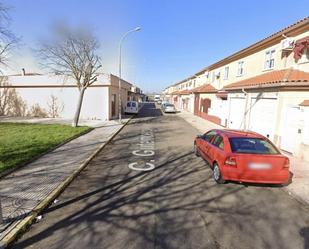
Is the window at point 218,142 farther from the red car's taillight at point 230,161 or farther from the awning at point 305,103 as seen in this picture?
the awning at point 305,103

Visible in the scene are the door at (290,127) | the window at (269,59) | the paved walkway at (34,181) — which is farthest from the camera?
the window at (269,59)

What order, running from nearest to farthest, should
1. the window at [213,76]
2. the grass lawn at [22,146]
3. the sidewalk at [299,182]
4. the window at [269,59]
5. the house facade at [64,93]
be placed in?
the sidewalk at [299,182]
the grass lawn at [22,146]
the window at [269,59]
the house facade at [64,93]
the window at [213,76]

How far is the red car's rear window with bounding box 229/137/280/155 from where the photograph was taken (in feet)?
19.3

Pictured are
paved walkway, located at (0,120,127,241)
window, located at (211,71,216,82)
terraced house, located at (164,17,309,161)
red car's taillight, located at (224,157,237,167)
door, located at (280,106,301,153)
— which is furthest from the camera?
window, located at (211,71,216,82)

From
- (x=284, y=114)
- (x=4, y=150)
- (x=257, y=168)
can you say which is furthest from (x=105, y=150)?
(x=284, y=114)

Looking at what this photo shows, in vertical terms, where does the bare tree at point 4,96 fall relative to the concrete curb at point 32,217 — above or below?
above

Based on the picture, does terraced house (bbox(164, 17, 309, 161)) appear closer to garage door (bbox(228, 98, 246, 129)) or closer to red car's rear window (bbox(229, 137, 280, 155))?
garage door (bbox(228, 98, 246, 129))

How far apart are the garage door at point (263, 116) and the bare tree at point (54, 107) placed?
16737 mm

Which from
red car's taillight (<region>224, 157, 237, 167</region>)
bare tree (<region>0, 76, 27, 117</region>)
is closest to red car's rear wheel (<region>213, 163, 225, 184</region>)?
red car's taillight (<region>224, 157, 237, 167</region>)

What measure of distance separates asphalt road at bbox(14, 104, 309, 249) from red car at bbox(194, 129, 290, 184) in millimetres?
380

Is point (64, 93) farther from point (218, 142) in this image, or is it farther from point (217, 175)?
point (217, 175)

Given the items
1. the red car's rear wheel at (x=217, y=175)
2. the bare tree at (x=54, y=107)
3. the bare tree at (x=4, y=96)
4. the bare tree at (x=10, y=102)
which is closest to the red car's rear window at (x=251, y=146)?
the red car's rear wheel at (x=217, y=175)

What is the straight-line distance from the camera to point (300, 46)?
988 cm

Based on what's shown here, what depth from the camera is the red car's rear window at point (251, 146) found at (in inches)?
231
